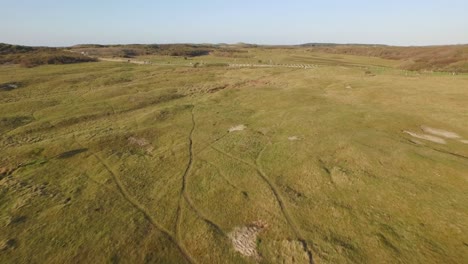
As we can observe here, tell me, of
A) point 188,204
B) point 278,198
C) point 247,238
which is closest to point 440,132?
point 278,198

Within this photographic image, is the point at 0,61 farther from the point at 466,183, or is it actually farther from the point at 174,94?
the point at 466,183

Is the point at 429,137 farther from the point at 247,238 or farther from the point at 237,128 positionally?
the point at 247,238

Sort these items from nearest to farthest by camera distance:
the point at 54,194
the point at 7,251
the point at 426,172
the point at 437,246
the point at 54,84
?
the point at 437,246, the point at 7,251, the point at 426,172, the point at 54,194, the point at 54,84

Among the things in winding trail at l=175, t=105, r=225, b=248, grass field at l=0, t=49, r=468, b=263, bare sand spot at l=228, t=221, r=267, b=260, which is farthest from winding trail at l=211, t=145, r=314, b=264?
winding trail at l=175, t=105, r=225, b=248

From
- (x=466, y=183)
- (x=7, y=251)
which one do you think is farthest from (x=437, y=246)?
(x=7, y=251)

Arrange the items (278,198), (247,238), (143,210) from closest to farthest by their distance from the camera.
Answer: (247,238), (143,210), (278,198)
